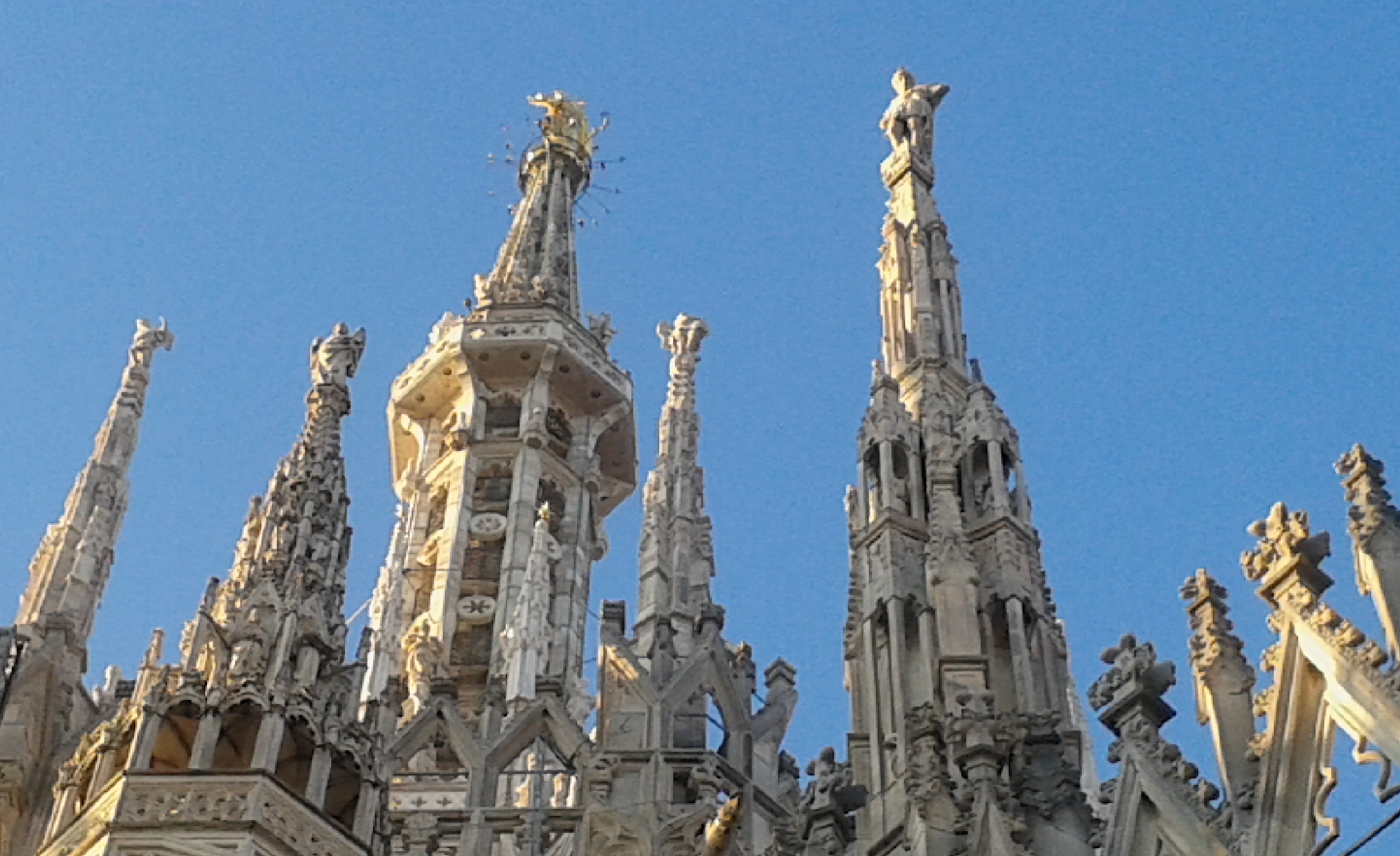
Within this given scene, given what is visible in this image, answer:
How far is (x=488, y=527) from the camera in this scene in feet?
121

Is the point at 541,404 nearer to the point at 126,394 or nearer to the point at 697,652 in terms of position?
the point at 126,394

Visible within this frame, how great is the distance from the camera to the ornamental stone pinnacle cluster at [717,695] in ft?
50.2

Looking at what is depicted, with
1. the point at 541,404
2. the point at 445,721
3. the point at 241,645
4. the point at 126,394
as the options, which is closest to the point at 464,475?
the point at 541,404

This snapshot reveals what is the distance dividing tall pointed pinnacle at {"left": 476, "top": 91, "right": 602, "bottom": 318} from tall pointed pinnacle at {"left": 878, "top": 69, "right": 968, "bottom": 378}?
50.5 feet

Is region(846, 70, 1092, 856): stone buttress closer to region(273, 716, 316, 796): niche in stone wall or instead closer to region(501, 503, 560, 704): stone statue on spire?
region(273, 716, 316, 796): niche in stone wall

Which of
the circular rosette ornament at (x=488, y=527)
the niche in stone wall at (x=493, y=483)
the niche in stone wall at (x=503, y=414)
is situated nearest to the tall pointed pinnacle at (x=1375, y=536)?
the circular rosette ornament at (x=488, y=527)

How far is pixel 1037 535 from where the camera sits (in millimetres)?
19734

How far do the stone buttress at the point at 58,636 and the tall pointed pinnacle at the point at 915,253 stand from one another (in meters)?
9.24

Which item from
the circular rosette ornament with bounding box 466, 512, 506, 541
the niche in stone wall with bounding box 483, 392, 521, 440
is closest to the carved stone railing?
the circular rosette ornament with bounding box 466, 512, 506, 541

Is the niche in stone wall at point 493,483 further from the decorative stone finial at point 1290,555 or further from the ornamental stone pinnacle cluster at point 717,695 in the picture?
the decorative stone finial at point 1290,555

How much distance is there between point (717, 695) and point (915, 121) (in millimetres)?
7165

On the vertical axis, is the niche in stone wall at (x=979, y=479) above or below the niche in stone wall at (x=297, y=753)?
above

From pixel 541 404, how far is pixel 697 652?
14958 millimetres

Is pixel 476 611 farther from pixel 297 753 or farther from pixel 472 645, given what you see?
pixel 297 753
